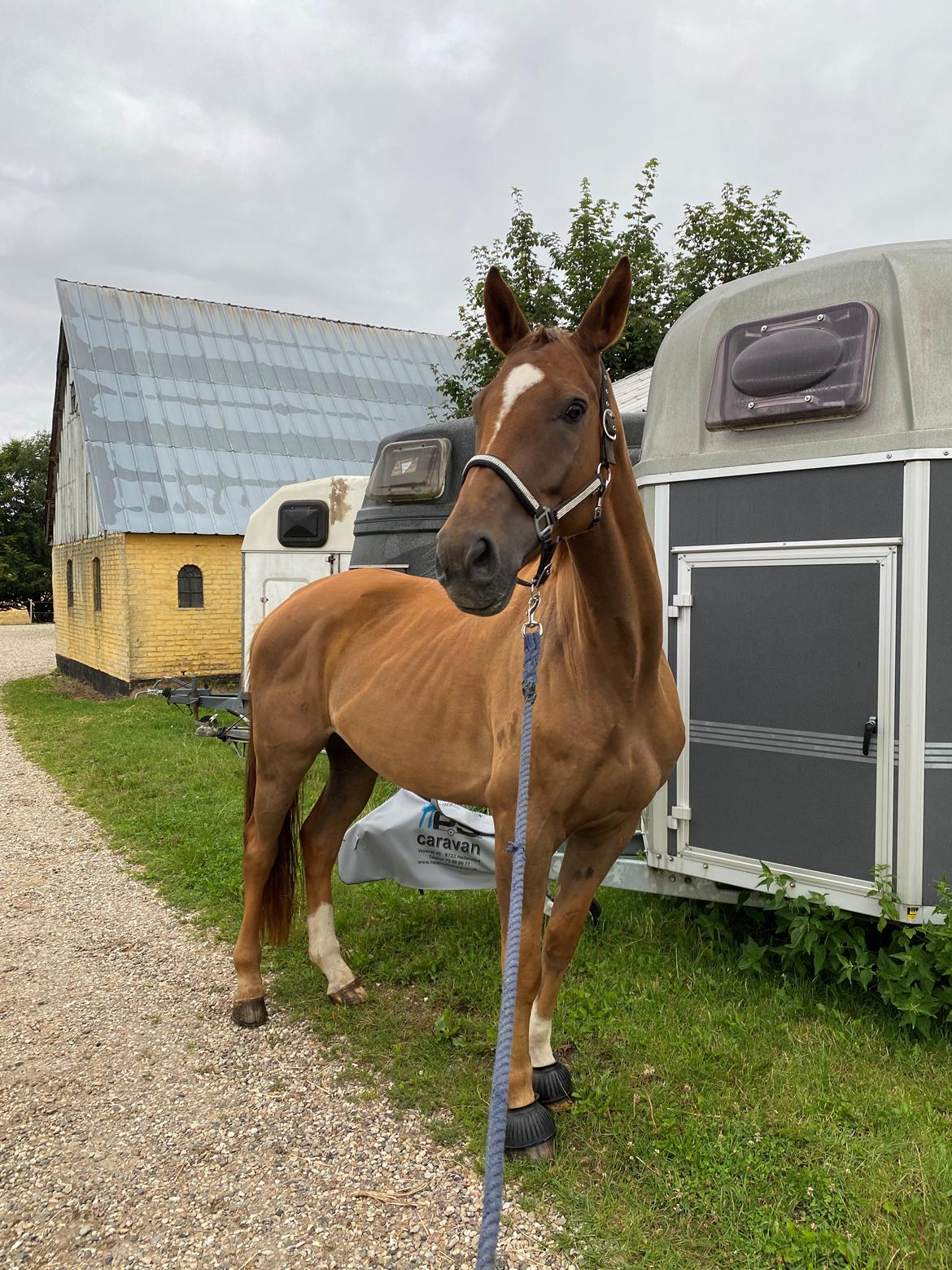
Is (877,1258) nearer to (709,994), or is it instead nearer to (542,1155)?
(542,1155)

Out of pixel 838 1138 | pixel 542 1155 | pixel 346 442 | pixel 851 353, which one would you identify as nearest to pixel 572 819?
pixel 542 1155

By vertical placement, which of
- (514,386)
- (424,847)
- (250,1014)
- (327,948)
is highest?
(514,386)

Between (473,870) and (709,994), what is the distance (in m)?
1.20

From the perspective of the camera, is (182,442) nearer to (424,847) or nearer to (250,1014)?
(424,847)

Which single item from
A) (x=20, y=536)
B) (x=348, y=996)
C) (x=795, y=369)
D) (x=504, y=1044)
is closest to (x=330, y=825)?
(x=348, y=996)

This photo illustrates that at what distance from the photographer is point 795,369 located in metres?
3.48

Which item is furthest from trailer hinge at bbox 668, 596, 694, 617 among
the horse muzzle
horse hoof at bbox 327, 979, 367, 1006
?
horse hoof at bbox 327, 979, 367, 1006

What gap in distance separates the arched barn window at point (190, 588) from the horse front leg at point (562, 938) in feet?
43.0

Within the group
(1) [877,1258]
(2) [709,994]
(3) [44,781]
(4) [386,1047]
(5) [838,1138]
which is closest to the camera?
(1) [877,1258]

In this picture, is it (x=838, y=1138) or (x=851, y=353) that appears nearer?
(x=838, y=1138)

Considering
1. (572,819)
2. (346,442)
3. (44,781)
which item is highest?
(346,442)

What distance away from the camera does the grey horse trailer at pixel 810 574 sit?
321cm

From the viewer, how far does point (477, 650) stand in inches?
125

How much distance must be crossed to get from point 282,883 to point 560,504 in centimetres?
265
